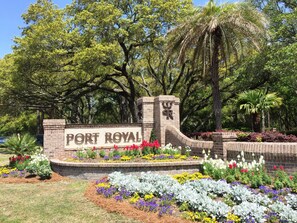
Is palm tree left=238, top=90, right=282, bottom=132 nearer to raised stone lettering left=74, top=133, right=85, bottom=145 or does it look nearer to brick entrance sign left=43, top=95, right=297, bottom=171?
brick entrance sign left=43, top=95, right=297, bottom=171

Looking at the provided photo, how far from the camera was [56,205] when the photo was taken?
6.56 metres

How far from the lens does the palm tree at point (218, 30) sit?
14.0m

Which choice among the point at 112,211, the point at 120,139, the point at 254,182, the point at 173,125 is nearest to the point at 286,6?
the point at 173,125

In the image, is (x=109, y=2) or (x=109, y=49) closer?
(x=109, y=49)

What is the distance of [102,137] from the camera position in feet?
44.4

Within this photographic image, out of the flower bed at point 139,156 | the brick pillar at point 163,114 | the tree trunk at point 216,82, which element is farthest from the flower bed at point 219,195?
the tree trunk at point 216,82

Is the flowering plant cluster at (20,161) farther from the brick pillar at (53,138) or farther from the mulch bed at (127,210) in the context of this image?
the mulch bed at (127,210)

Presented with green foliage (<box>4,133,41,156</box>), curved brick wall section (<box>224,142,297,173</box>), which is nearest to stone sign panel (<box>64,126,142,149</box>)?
green foliage (<box>4,133,41,156</box>)

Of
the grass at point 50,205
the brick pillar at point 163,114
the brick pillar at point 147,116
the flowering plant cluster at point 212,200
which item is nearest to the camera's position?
the flowering plant cluster at point 212,200

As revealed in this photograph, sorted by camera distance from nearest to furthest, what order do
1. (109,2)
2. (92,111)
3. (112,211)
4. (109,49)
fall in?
1. (112,211)
2. (109,49)
3. (109,2)
4. (92,111)

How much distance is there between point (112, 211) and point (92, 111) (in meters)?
39.8

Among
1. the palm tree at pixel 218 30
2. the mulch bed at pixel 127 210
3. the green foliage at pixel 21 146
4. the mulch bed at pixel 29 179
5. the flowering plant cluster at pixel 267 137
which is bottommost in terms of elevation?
the mulch bed at pixel 29 179

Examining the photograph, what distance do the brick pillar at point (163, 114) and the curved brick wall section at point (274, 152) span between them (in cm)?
520

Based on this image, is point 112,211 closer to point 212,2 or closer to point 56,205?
point 56,205
